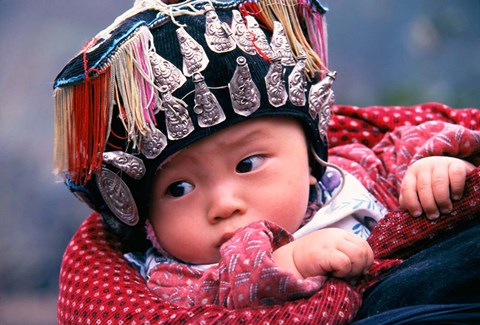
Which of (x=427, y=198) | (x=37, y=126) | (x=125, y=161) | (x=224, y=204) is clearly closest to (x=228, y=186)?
(x=224, y=204)

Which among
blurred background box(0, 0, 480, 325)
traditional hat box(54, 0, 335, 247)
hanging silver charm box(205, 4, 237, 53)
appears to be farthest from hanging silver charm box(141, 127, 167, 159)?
blurred background box(0, 0, 480, 325)

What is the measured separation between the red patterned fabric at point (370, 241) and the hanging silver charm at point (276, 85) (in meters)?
0.19

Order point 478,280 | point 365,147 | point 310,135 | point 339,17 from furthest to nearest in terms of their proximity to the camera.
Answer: point 339,17, point 365,147, point 310,135, point 478,280

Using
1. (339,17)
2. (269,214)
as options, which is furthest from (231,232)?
(339,17)

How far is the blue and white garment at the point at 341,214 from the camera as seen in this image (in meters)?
0.98

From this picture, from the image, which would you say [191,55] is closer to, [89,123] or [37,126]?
[89,123]

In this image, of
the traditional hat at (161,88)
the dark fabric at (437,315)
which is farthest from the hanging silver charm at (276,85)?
the dark fabric at (437,315)

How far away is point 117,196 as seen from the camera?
0.97 m

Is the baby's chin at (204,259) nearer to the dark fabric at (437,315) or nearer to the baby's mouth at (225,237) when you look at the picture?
the baby's mouth at (225,237)

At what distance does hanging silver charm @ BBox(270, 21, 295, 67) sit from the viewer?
96cm

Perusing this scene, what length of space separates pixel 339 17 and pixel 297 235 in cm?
163

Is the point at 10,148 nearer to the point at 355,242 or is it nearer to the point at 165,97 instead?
the point at 165,97

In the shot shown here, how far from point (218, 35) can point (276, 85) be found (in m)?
0.09

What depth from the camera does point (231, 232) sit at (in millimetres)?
900
